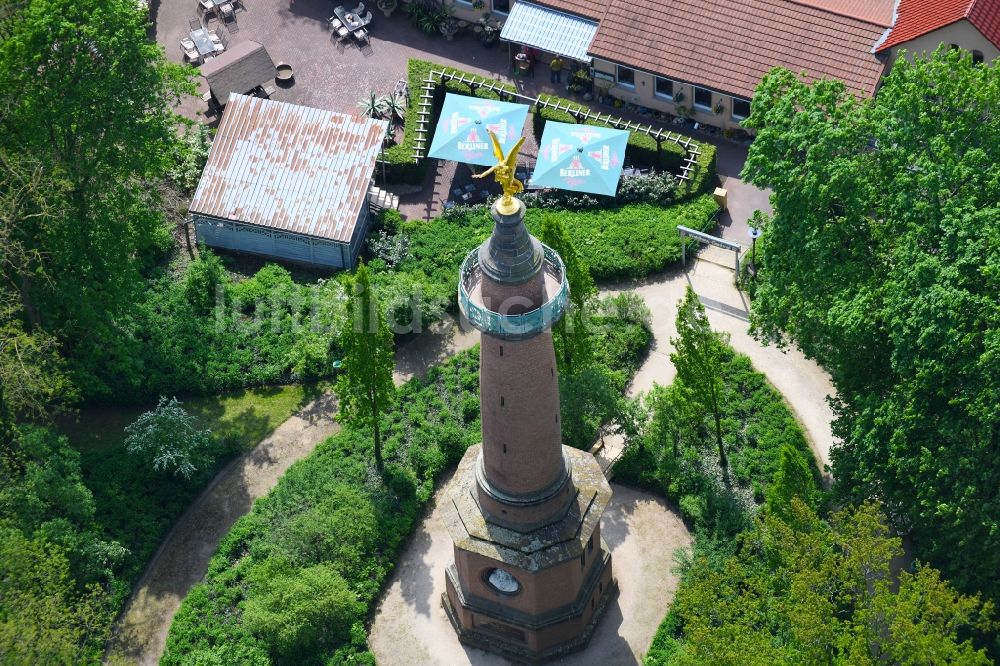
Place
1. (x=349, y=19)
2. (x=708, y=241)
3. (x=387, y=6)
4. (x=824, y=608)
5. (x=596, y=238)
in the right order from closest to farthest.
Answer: (x=824, y=608)
(x=708, y=241)
(x=596, y=238)
(x=349, y=19)
(x=387, y=6)

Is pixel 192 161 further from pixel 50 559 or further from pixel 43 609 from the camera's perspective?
pixel 43 609

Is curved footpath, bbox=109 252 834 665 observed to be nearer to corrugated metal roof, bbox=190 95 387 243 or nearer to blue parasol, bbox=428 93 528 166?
corrugated metal roof, bbox=190 95 387 243

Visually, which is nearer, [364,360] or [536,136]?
[364,360]

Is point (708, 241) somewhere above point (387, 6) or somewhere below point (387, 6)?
below

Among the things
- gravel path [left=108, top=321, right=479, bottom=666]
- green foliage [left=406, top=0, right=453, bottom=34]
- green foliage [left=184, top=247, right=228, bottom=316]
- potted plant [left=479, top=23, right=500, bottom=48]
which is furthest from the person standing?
green foliage [left=184, top=247, right=228, bottom=316]

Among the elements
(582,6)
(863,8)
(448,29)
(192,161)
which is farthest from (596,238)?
(192,161)

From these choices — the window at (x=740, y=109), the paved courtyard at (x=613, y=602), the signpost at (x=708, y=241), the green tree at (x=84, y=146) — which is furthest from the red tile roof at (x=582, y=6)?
the paved courtyard at (x=613, y=602)
